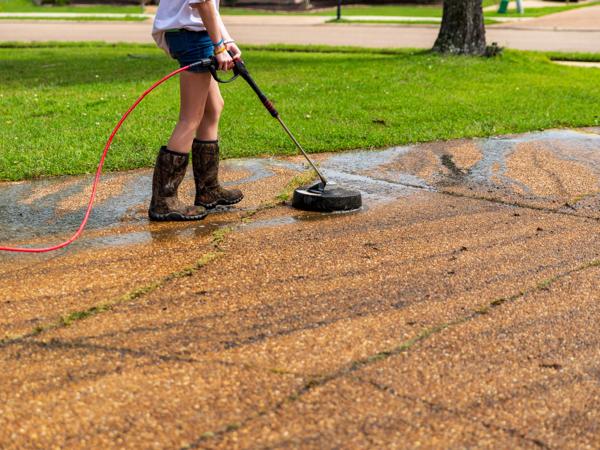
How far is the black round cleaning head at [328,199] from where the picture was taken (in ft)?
17.4

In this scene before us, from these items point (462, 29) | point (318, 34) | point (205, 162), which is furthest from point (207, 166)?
point (318, 34)

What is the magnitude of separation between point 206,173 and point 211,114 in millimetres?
345

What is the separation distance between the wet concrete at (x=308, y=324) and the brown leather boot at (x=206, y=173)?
6.1 inches

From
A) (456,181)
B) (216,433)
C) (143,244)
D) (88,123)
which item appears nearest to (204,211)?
(143,244)

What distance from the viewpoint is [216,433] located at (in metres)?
2.80

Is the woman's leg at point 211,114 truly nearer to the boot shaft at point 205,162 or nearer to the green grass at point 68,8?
the boot shaft at point 205,162

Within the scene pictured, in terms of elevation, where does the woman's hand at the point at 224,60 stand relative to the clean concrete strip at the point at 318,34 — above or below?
above

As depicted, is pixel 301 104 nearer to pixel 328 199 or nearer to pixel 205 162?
pixel 205 162

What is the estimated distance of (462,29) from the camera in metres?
12.5

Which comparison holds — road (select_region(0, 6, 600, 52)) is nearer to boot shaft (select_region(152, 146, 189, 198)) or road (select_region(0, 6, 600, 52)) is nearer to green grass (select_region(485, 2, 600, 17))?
green grass (select_region(485, 2, 600, 17))

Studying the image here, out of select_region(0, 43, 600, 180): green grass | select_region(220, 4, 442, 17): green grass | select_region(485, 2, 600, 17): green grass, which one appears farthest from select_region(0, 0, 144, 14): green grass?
select_region(0, 43, 600, 180): green grass

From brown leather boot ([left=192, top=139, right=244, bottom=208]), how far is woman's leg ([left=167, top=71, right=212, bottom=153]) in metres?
0.20

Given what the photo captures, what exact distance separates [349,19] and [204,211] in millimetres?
19544

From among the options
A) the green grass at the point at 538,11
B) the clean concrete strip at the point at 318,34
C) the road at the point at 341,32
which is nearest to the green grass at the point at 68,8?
the road at the point at 341,32
